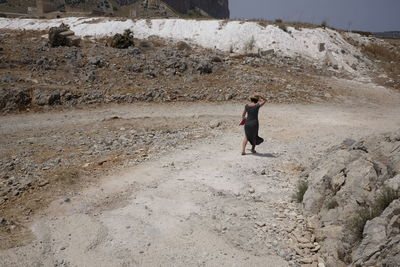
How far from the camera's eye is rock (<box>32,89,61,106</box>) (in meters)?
17.2

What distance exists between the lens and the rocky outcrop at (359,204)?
439 cm

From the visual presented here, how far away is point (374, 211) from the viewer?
16.3ft

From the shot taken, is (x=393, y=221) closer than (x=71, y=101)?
Yes

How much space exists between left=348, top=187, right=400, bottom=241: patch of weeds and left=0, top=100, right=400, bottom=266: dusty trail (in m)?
1.16

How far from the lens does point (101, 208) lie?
23.5 feet

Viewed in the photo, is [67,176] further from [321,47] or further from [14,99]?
[321,47]

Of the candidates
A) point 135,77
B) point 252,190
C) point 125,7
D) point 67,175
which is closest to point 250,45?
point 135,77

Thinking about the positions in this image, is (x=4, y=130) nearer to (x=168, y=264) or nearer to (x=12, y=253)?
(x=12, y=253)

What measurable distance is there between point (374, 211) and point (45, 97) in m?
17.1

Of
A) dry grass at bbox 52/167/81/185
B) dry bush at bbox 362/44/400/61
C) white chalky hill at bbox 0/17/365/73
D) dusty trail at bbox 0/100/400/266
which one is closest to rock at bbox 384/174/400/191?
dusty trail at bbox 0/100/400/266

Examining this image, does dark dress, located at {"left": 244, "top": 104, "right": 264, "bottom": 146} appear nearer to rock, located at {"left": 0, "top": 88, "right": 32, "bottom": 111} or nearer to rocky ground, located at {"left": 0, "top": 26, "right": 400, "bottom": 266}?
rocky ground, located at {"left": 0, "top": 26, "right": 400, "bottom": 266}

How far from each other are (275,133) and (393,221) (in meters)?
8.55

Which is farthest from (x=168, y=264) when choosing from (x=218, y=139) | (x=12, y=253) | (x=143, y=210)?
(x=218, y=139)

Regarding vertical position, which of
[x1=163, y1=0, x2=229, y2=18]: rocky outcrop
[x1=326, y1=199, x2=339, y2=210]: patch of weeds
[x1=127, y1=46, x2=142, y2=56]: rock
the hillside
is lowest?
[x1=326, y1=199, x2=339, y2=210]: patch of weeds
